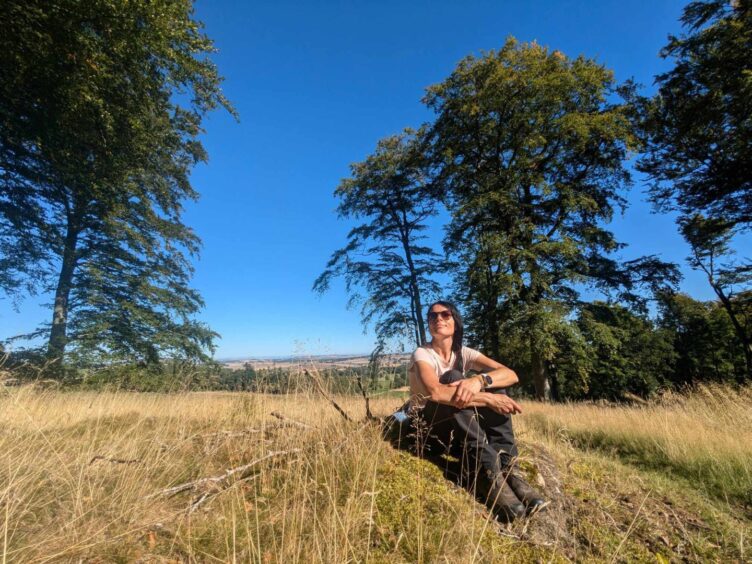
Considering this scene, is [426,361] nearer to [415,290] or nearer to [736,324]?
[415,290]

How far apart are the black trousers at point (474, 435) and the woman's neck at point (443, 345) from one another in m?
0.65

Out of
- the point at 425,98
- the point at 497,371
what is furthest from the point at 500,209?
the point at 497,371

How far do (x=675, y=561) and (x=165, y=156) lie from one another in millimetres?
16028

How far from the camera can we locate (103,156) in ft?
33.6

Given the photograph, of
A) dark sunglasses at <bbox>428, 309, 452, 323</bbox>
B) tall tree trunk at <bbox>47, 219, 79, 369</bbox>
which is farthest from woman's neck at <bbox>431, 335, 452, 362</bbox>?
tall tree trunk at <bbox>47, 219, 79, 369</bbox>

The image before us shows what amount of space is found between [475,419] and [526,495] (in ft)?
1.99

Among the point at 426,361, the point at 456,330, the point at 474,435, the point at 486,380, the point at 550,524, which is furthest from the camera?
the point at 456,330

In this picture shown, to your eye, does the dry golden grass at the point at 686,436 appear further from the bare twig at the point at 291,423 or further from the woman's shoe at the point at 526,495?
the bare twig at the point at 291,423

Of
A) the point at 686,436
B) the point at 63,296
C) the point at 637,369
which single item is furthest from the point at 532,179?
the point at 637,369

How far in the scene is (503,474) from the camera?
2.59 m

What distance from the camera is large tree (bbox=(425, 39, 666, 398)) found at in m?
12.8

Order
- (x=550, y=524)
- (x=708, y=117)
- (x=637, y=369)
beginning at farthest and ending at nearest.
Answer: (x=637, y=369) < (x=708, y=117) < (x=550, y=524)

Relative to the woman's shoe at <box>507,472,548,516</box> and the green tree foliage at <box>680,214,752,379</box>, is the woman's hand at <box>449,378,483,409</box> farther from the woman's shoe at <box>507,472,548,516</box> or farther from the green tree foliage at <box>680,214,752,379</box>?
the green tree foliage at <box>680,214,752,379</box>

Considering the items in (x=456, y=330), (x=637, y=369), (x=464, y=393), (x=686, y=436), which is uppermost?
(x=456, y=330)
